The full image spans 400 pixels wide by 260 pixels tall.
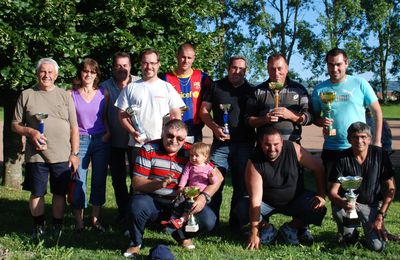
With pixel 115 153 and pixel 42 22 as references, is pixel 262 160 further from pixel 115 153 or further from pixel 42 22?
pixel 42 22

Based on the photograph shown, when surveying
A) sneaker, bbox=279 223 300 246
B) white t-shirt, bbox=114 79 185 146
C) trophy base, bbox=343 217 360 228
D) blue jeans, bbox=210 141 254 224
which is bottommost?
sneaker, bbox=279 223 300 246

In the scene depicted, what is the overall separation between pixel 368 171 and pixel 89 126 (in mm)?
3050

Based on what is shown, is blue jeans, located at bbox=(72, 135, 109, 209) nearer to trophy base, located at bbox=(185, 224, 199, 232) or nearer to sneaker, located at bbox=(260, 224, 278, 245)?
trophy base, located at bbox=(185, 224, 199, 232)

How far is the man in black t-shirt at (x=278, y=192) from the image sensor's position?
5387 mm

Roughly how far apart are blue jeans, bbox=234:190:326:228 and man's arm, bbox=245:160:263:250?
0.17 metres

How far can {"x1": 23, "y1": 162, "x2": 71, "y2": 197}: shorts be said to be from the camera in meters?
5.64

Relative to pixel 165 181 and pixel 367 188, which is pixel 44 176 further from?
pixel 367 188

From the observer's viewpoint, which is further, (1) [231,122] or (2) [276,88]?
(1) [231,122]

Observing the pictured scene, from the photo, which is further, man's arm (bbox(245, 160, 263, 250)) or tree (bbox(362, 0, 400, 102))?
tree (bbox(362, 0, 400, 102))

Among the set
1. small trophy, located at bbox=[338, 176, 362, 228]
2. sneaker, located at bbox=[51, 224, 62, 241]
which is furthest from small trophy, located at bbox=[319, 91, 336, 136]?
sneaker, located at bbox=[51, 224, 62, 241]

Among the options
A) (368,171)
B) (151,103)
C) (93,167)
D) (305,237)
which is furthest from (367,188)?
(93,167)

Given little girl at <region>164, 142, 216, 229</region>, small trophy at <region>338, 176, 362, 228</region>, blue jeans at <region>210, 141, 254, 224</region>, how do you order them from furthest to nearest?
1. blue jeans at <region>210, 141, 254, 224</region>
2. little girl at <region>164, 142, 216, 229</region>
3. small trophy at <region>338, 176, 362, 228</region>

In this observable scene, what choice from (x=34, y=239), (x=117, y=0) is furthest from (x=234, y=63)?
(x=34, y=239)

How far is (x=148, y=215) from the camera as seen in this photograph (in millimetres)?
5098
